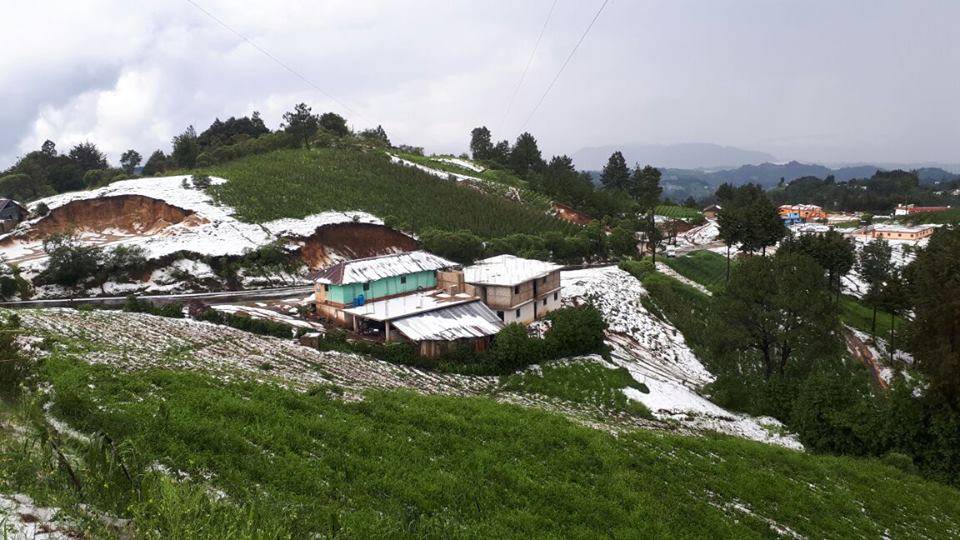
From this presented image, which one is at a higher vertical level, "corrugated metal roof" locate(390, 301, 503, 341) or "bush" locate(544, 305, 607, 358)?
"corrugated metal roof" locate(390, 301, 503, 341)

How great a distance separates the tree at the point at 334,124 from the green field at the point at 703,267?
56.8 meters

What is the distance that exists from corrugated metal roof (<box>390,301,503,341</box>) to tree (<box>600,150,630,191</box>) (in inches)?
2490

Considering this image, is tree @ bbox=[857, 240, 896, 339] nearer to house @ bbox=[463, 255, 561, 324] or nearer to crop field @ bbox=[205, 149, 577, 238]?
crop field @ bbox=[205, 149, 577, 238]

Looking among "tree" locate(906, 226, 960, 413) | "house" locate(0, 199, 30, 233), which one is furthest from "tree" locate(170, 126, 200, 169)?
"tree" locate(906, 226, 960, 413)

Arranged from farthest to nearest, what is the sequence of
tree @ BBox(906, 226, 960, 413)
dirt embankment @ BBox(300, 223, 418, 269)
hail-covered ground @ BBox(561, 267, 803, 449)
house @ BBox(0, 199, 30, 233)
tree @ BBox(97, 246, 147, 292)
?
house @ BBox(0, 199, 30, 233) → dirt embankment @ BBox(300, 223, 418, 269) → tree @ BBox(97, 246, 147, 292) → hail-covered ground @ BBox(561, 267, 803, 449) → tree @ BBox(906, 226, 960, 413)

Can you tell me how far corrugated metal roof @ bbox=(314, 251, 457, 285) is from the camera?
26766 millimetres

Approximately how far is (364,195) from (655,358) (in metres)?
33.0

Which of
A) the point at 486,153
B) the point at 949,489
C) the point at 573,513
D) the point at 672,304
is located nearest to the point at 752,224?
the point at 672,304

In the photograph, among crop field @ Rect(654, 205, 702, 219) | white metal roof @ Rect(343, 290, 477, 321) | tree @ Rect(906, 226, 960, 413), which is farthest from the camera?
crop field @ Rect(654, 205, 702, 219)

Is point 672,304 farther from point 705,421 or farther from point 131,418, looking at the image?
point 131,418

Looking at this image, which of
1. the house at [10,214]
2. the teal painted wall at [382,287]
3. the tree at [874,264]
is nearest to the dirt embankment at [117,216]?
the house at [10,214]

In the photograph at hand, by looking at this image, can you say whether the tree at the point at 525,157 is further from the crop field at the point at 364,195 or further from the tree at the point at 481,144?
the crop field at the point at 364,195

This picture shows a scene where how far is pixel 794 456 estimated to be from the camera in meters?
14.7

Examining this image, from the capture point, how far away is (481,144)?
3905 inches
